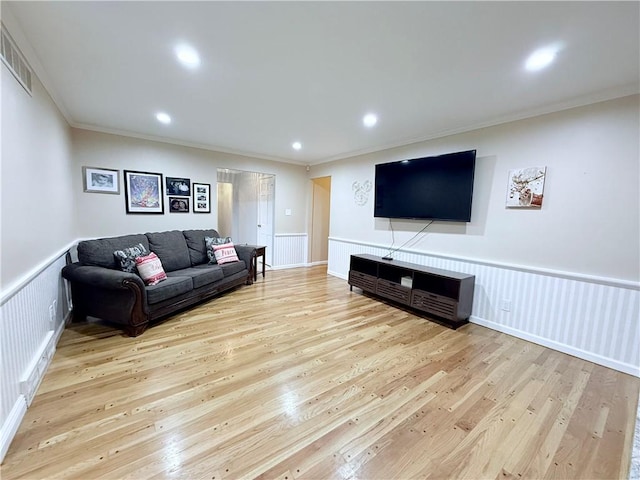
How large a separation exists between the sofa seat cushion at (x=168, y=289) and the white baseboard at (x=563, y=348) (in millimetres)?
3530

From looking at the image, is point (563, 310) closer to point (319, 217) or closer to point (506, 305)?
point (506, 305)

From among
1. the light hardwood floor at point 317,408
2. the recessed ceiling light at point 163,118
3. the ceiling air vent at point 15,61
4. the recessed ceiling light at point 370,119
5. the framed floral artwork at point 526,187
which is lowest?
the light hardwood floor at point 317,408

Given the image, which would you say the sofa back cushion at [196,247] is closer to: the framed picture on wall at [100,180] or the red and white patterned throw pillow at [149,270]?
the red and white patterned throw pillow at [149,270]

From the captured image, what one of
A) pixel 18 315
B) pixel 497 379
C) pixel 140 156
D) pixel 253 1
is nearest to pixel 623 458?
pixel 497 379

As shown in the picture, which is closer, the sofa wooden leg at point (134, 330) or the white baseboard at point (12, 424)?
the white baseboard at point (12, 424)

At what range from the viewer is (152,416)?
5.58 feet

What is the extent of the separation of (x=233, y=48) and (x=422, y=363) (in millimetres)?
2910

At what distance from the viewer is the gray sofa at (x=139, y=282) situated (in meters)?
2.70

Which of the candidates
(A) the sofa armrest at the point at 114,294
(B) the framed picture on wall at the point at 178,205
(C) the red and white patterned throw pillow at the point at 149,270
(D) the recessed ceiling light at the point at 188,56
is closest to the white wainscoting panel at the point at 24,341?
(A) the sofa armrest at the point at 114,294

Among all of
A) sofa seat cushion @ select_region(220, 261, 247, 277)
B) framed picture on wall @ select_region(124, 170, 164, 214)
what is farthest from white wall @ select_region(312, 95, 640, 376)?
framed picture on wall @ select_region(124, 170, 164, 214)

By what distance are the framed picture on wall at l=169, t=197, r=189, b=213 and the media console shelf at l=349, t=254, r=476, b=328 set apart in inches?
117

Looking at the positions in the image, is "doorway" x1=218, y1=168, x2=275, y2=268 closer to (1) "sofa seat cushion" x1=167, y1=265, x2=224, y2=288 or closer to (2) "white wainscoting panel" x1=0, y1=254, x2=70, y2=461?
(1) "sofa seat cushion" x1=167, y1=265, x2=224, y2=288

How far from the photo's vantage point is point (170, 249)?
12.9 feet

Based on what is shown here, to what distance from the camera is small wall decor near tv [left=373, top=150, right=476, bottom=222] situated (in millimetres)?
3328
